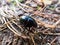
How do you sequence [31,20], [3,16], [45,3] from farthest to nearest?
1. [45,3]
2. [3,16]
3. [31,20]

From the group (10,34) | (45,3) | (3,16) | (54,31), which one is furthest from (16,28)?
(45,3)

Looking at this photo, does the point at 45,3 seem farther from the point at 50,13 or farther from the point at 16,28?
the point at 16,28

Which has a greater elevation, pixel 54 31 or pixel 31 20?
pixel 31 20

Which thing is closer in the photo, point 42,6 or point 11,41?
point 11,41

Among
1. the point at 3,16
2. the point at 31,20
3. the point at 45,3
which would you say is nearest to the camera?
the point at 31,20

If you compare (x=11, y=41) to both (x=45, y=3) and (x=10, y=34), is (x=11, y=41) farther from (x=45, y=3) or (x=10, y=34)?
(x=45, y=3)

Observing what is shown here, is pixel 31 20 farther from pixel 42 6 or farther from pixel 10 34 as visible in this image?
pixel 42 6

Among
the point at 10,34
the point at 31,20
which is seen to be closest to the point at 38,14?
the point at 31,20

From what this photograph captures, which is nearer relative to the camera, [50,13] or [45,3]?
[50,13]

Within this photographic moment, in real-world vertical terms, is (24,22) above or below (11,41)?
above
